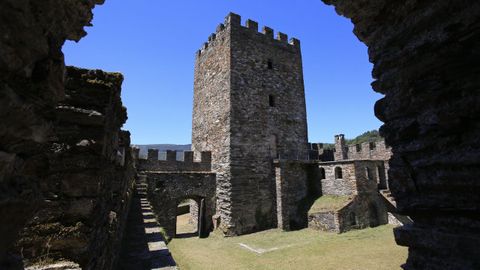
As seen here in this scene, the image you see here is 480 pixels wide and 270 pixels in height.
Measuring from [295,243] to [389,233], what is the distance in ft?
14.7

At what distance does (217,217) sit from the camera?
1321 cm

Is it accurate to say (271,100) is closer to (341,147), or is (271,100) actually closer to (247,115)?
(247,115)

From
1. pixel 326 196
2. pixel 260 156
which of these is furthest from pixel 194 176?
pixel 326 196

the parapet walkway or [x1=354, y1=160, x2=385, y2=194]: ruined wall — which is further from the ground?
[x1=354, y1=160, x2=385, y2=194]: ruined wall

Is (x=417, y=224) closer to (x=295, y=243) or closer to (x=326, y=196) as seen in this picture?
(x=295, y=243)

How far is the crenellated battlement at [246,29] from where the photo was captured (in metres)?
14.5

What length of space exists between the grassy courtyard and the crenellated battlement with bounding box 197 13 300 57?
36.1 ft

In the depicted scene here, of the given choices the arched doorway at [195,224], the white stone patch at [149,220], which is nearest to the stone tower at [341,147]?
the arched doorway at [195,224]

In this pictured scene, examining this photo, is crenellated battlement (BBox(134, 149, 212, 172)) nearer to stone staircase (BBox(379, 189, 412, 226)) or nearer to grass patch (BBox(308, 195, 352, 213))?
grass patch (BBox(308, 195, 352, 213))

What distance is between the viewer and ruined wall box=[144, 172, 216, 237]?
12.3 m

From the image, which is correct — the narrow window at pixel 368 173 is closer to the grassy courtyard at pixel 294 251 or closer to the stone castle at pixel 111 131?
the grassy courtyard at pixel 294 251

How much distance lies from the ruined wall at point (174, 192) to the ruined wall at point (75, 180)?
10448 millimetres

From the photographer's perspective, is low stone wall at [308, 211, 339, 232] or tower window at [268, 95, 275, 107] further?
tower window at [268, 95, 275, 107]

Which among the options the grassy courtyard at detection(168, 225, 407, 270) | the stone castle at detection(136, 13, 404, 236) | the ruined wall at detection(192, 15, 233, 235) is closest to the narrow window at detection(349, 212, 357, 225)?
the stone castle at detection(136, 13, 404, 236)
